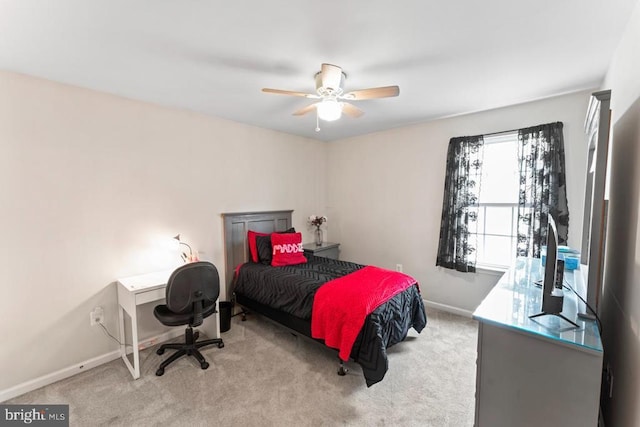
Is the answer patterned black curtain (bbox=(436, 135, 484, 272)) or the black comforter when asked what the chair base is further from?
patterned black curtain (bbox=(436, 135, 484, 272))

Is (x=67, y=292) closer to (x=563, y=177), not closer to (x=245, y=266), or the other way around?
(x=245, y=266)

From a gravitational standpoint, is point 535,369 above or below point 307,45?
below

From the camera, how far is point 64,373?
7.50 feet

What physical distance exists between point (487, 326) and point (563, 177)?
2.16 m

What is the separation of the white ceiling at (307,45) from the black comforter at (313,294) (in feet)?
5.99

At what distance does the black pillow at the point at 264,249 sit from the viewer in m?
3.41

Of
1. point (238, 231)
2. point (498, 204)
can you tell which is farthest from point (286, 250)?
point (498, 204)

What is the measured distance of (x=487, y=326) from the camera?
1386 millimetres

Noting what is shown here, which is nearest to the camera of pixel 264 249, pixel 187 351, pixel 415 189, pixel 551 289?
pixel 551 289

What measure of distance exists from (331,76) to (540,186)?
239cm

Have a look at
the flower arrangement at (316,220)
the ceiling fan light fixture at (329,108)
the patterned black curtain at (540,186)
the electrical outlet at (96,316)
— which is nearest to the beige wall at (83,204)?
the electrical outlet at (96,316)

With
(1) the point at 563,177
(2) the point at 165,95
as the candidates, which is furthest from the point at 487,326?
(2) the point at 165,95

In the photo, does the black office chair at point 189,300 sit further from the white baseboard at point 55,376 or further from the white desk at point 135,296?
the white baseboard at point 55,376

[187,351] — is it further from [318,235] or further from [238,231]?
[318,235]
